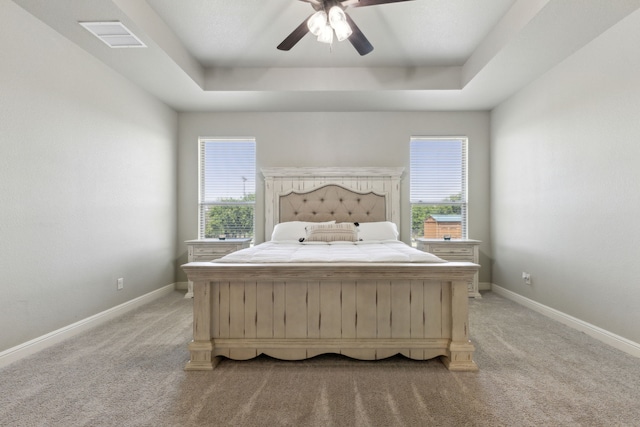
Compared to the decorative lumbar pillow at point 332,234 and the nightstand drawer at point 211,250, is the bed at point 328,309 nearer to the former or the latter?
the decorative lumbar pillow at point 332,234

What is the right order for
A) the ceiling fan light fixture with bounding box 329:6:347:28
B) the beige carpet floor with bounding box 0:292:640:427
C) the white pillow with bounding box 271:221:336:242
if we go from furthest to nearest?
the white pillow with bounding box 271:221:336:242 < the ceiling fan light fixture with bounding box 329:6:347:28 < the beige carpet floor with bounding box 0:292:640:427

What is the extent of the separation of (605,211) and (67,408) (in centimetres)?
393

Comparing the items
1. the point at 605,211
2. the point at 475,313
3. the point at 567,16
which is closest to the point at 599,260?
the point at 605,211

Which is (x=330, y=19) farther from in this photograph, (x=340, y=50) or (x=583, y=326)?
(x=583, y=326)

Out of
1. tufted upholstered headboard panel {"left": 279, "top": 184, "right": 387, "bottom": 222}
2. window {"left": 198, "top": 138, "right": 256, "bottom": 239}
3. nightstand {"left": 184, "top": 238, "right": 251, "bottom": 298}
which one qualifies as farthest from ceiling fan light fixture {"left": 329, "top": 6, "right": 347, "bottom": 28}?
nightstand {"left": 184, "top": 238, "right": 251, "bottom": 298}

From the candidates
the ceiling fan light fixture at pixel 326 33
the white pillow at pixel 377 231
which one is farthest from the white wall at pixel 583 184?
the ceiling fan light fixture at pixel 326 33

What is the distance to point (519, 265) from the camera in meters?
3.88

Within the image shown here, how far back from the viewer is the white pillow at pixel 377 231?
4035mm

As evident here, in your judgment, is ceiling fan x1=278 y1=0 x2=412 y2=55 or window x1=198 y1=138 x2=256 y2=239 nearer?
ceiling fan x1=278 y1=0 x2=412 y2=55

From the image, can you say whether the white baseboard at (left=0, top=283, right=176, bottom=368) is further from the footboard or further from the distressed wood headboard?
the distressed wood headboard

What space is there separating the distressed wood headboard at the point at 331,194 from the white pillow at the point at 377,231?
30 centimetres

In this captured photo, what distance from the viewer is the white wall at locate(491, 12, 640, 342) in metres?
2.45

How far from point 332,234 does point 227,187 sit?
1913 mm

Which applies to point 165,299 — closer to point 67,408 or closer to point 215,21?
point 67,408
